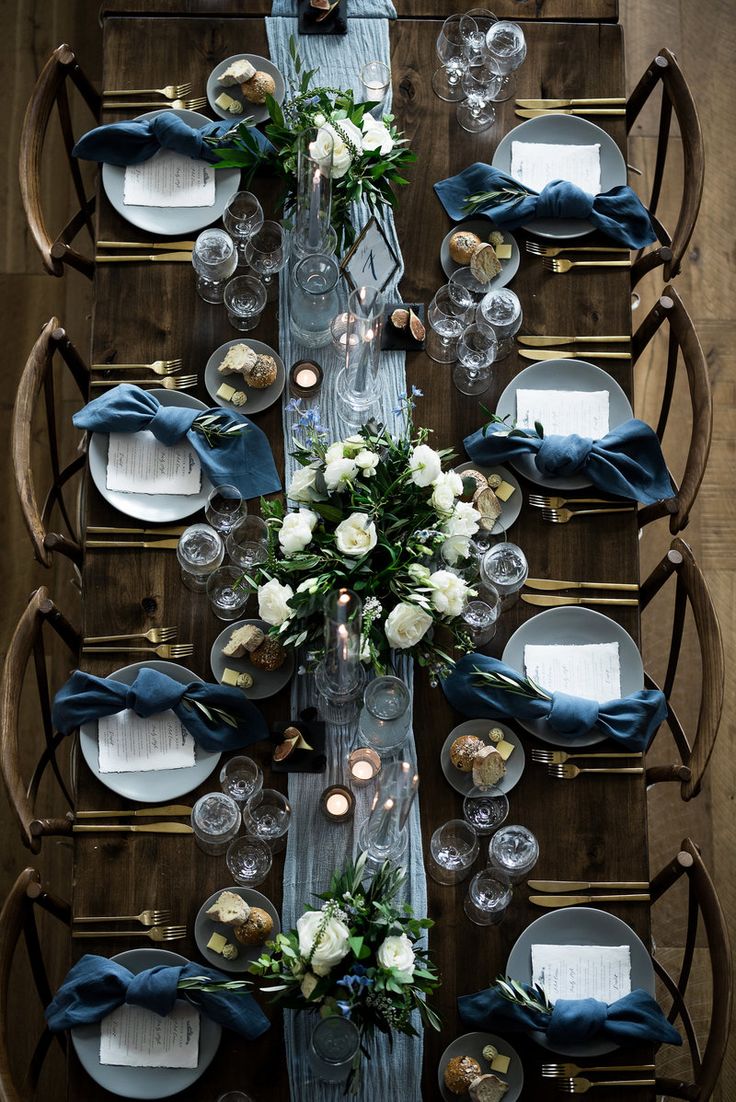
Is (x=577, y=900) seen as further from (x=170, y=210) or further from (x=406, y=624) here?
(x=170, y=210)

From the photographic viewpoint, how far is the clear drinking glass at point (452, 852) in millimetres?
2521

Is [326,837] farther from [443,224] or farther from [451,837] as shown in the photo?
[443,224]

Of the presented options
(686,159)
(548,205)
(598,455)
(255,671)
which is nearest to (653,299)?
(686,159)

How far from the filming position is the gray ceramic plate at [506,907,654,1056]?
2.50 metres

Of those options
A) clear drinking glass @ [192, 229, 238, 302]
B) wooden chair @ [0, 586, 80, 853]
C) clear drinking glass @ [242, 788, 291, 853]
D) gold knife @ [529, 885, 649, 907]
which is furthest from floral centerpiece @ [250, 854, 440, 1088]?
clear drinking glass @ [192, 229, 238, 302]

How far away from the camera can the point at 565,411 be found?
283cm

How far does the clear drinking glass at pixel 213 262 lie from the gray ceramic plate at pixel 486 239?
1.75 feet

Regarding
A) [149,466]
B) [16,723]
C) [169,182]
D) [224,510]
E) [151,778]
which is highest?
[169,182]

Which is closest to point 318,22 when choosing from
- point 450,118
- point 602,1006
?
point 450,118

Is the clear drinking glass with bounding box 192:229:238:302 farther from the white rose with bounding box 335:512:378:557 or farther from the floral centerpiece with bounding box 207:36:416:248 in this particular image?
the white rose with bounding box 335:512:378:557

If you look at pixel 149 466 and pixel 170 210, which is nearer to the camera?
pixel 149 466

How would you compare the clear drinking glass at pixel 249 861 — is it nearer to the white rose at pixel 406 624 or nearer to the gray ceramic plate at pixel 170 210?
the white rose at pixel 406 624

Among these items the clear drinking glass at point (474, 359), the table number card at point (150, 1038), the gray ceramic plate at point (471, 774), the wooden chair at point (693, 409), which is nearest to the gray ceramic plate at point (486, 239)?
the clear drinking glass at point (474, 359)

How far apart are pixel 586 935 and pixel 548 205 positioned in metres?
1.78
